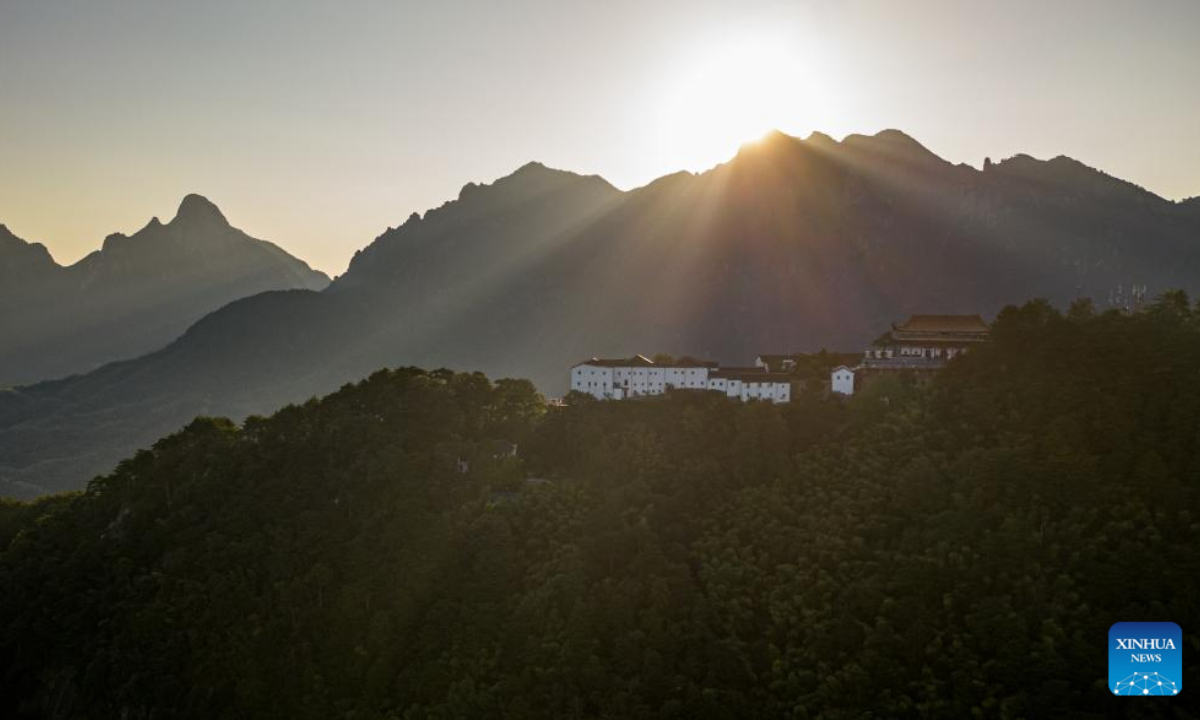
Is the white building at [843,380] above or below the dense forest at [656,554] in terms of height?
above

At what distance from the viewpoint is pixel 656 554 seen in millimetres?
48500

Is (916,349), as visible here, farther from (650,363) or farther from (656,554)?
(656,554)

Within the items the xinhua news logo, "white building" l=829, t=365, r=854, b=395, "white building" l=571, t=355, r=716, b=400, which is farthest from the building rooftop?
the xinhua news logo

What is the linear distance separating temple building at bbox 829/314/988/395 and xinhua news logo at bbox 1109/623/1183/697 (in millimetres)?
28361

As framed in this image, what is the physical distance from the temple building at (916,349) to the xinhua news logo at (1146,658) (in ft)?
93.0

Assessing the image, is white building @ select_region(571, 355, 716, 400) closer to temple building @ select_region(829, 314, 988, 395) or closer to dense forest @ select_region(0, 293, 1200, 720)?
dense forest @ select_region(0, 293, 1200, 720)

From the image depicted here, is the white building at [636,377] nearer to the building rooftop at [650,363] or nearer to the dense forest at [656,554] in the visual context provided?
the building rooftop at [650,363]

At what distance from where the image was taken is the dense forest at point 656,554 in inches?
1620

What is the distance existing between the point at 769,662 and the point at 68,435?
180866 millimetres

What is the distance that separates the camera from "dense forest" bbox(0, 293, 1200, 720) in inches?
1620

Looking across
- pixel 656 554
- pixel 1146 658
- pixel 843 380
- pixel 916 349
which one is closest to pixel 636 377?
pixel 843 380

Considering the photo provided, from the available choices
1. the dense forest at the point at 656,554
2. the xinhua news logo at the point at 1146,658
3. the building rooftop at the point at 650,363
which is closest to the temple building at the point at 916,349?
the dense forest at the point at 656,554

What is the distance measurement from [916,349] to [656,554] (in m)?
36.7

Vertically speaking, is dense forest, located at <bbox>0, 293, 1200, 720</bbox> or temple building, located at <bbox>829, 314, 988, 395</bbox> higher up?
temple building, located at <bbox>829, 314, 988, 395</bbox>
